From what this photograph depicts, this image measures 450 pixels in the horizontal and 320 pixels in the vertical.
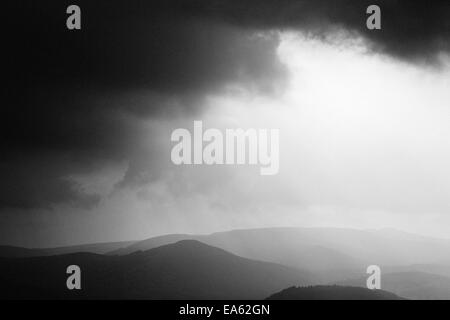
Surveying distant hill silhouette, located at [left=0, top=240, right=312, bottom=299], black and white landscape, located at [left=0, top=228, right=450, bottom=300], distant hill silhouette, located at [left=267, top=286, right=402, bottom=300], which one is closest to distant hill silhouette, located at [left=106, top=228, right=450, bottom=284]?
black and white landscape, located at [left=0, top=228, right=450, bottom=300]

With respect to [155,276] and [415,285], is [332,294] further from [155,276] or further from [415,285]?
[155,276]

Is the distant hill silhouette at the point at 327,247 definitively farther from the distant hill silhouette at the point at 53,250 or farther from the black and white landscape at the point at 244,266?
the distant hill silhouette at the point at 53,250

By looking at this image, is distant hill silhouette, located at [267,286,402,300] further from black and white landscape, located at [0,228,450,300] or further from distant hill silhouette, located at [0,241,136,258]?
distant hill silhouette, located at [0,241,136,258]

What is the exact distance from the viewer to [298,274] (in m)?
6.20

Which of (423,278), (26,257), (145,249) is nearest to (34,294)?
(26,257)

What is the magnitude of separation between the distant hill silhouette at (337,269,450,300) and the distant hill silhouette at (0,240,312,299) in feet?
3.53

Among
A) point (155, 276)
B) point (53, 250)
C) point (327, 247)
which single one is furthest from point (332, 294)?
point (53, 250)

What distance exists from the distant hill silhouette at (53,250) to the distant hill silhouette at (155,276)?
86mm

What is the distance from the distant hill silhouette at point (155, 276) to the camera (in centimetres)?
541

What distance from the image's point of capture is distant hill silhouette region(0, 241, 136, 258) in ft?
18.1

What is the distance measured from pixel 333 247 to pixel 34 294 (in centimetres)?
446

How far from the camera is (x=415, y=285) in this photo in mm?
5918
